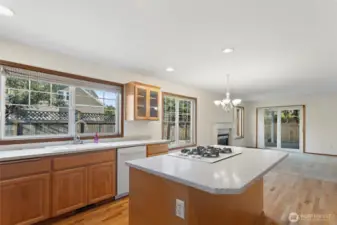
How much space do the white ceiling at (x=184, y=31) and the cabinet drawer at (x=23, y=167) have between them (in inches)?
57.9

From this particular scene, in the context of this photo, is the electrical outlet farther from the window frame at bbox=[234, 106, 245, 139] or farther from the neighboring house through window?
the window frame at bbox=[234, 106, 245, 139]

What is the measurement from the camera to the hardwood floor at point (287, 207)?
2518mm

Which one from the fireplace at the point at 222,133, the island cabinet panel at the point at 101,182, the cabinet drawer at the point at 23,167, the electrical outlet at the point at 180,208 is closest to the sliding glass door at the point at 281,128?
the fireplace at the point at 222,133

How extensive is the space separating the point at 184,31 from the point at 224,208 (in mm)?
1864

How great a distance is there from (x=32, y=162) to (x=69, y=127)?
109 centimetres

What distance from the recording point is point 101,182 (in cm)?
293

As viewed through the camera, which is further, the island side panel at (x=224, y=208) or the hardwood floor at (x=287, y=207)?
the hardwood floor at (x=287, y=207)

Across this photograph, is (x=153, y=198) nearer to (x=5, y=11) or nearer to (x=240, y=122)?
(x=5, y=11)

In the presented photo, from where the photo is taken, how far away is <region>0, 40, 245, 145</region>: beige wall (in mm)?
2697

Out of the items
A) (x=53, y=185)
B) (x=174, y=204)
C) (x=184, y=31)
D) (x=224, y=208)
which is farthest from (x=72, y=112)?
(x=224, y=208)

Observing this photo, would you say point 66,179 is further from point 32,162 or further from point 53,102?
point 53,102

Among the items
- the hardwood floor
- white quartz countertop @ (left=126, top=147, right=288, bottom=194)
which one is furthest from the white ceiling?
the hardwood floor

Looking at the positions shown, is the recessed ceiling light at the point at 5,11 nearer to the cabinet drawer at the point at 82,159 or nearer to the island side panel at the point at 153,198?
the cabinet drawer at the point at 82,159

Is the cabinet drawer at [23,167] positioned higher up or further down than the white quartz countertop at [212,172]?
further down
